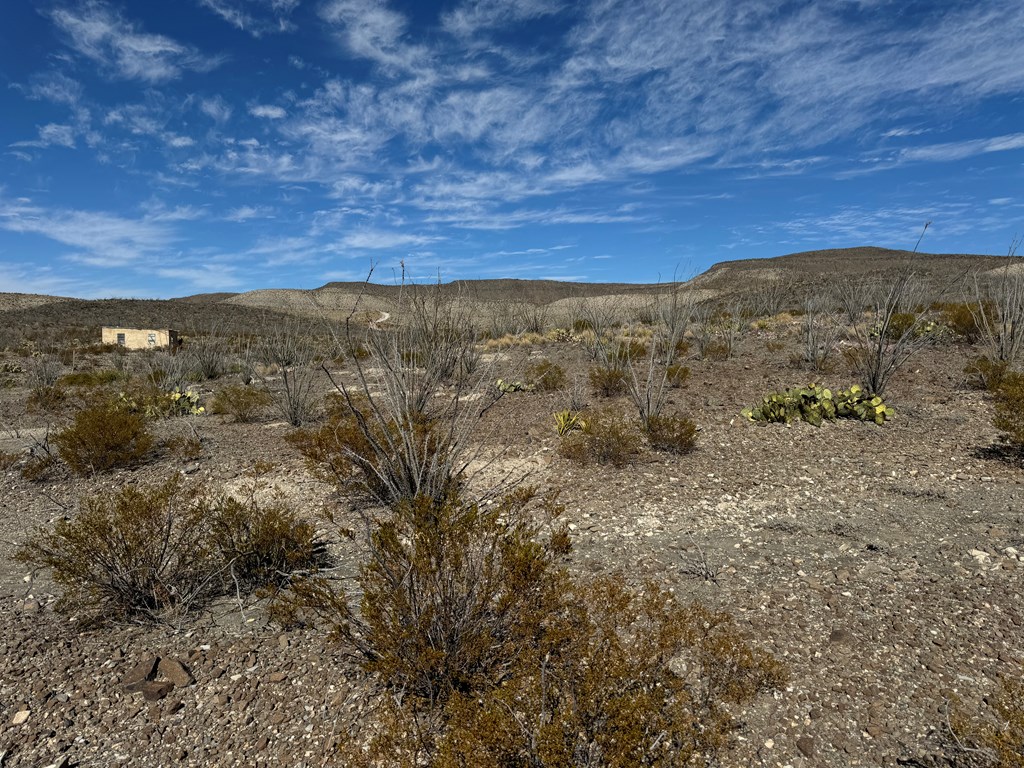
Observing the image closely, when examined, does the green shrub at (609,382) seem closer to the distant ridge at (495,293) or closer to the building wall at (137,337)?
the distant ridge at (495,293)

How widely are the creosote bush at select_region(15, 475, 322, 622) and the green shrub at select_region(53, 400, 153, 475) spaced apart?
302 cm

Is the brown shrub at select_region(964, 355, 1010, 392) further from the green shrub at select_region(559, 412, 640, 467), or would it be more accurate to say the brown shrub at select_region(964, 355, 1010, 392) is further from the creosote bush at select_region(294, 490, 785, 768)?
the creosote bush at select_region(294, 490, 785, 768)

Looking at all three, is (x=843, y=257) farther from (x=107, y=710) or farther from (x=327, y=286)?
(x=107, y=710)

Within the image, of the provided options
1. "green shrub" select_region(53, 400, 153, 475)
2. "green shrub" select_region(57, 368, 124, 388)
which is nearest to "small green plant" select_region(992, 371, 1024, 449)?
"green shrub" select_region(53, 400, 153, 475)

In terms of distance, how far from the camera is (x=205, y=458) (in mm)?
7043

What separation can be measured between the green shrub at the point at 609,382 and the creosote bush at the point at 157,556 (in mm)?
6485

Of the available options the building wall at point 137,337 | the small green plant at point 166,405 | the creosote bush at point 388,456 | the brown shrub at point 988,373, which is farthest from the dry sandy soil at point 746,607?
the building wall at point 137,337

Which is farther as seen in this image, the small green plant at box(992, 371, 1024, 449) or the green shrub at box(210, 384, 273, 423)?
the green shrub at box(210, 384, 273, 423)

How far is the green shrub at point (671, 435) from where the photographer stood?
6.45 meters

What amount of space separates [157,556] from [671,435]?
192 inches

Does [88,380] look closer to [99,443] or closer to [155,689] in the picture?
[99,443]

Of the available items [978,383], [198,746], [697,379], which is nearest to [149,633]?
[198,746]

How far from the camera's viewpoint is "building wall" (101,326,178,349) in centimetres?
2650

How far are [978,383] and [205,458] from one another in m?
10.8
